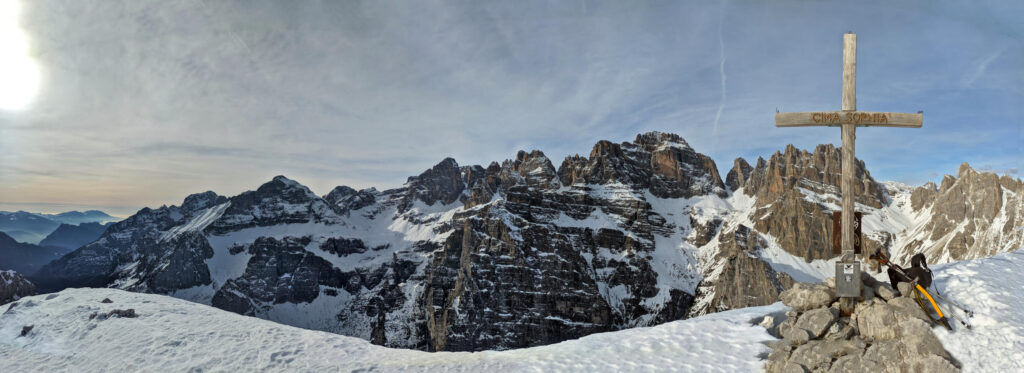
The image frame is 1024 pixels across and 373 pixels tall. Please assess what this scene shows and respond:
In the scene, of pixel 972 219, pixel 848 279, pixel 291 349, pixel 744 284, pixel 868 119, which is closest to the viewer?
pixel 848 279

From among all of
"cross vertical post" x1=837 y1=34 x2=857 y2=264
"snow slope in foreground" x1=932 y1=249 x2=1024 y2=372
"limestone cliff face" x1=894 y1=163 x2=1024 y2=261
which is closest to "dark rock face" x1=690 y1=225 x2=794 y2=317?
"limestone cliff face" x1=894 y1=163 x2=1024 y2=261

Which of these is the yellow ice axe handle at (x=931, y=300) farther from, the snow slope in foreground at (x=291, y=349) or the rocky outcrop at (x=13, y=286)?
the rocky outcrop at (x=13, y=286)

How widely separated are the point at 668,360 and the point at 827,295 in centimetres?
470

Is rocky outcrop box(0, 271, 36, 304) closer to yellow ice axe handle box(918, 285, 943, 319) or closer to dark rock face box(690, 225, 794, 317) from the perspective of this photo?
yellow ice axe handle box(918, 285, 943, 319)

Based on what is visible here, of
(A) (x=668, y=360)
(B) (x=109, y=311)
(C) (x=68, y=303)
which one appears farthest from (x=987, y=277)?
(C) (x=68, y=303)

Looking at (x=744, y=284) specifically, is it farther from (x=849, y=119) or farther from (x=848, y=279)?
(x=848, y=279)

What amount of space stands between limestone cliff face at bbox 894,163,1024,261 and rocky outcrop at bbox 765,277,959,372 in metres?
177

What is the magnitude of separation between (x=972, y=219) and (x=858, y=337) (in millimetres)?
228651

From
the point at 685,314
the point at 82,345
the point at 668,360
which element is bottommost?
the point at 685,314

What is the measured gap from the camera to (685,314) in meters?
196

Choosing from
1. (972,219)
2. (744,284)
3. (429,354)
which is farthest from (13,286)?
(972,219)

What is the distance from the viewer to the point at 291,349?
14289mm

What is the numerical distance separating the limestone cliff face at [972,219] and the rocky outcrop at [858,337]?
582ft

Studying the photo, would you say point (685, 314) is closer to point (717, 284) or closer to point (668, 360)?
point (717, 284)
